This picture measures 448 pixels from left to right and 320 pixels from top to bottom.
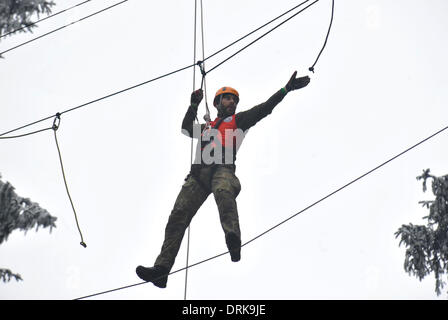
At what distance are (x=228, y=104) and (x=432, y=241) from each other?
15.3 feet

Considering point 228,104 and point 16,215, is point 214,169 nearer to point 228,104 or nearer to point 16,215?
point 228,104

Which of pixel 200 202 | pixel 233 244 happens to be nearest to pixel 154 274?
pixel 233 244

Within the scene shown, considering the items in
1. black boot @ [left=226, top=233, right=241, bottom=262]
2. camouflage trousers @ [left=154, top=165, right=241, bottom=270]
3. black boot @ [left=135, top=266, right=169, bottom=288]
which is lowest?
black boot @ [left=135, top=266, right=169, bottom=288]

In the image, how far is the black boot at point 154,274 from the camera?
4.43 meters

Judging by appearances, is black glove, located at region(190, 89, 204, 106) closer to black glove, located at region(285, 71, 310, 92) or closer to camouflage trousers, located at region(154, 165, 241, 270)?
camouflage trousers, located at region(154, 165, 241, 270)

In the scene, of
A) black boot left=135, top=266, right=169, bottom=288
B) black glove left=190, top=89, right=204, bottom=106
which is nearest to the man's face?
black glove left=190, top=89, right=204, bottom=106

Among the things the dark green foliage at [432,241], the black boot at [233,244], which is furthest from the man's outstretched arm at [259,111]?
the dark green foliage at [432,241]

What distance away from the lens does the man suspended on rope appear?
4.62m

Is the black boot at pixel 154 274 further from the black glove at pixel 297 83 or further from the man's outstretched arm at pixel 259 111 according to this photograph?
the black glove at pixel 297 83

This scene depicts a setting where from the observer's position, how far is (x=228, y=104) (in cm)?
541

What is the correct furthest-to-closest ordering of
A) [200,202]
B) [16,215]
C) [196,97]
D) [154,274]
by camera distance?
[16,215]
[196,97]
[200,202]
[154,274]

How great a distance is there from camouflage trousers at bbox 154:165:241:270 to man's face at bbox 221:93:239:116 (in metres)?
0.63

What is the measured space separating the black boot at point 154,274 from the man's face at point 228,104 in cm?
179
